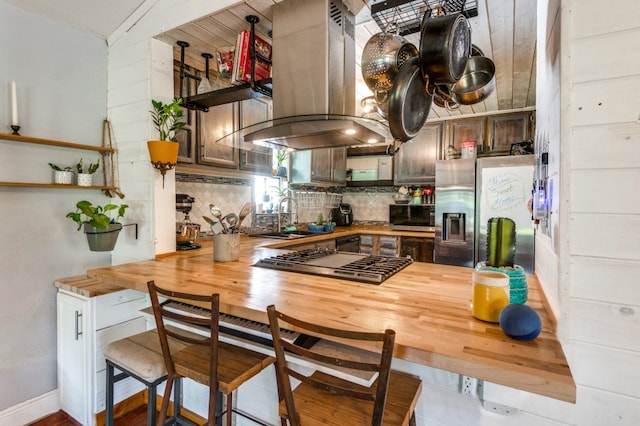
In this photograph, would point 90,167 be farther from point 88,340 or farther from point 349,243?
point 349,243

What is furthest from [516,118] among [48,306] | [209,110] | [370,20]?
[48,306]

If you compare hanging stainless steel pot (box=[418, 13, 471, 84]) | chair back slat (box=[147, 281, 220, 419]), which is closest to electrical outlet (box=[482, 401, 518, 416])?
chair back slat (box=[147, 281, 220, 419])

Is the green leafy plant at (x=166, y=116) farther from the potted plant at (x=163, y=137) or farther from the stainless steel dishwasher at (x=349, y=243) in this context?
the stainless steel dishwasher at (x=349, y=243)

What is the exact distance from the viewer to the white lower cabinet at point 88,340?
5.79 ft

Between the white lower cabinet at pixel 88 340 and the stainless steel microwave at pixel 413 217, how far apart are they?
3126mm

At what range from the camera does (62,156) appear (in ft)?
6.59

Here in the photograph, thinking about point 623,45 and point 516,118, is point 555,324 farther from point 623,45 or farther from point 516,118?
point 516,118

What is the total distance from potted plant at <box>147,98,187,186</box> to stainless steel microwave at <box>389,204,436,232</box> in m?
2.96

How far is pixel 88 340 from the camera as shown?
177cm

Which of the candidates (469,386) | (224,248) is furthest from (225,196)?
(469,386)

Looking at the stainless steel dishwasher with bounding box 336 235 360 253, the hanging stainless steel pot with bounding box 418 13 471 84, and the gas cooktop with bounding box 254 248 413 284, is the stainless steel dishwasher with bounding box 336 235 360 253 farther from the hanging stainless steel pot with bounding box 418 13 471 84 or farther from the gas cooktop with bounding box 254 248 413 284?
the hanging stainless steel pot with bounding box 418 13 471 84

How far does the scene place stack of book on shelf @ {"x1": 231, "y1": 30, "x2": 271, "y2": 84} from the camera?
1969mm

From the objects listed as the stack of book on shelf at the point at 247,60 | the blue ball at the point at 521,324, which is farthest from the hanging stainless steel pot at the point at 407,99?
the stack of book on shelf at the point at 247,60

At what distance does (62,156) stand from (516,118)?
14.0 ft
